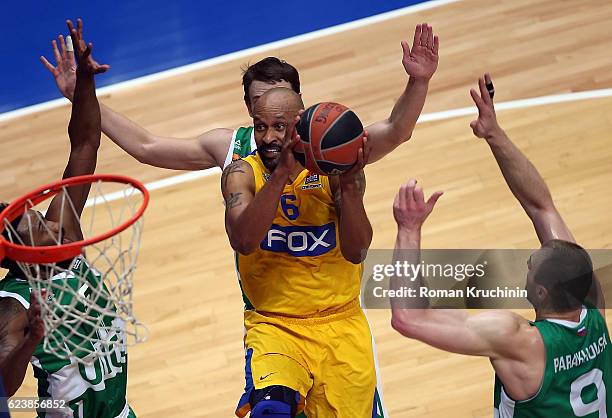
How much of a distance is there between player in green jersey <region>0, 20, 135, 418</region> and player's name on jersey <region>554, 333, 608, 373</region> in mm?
1761

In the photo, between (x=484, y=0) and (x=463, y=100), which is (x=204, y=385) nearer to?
(x=463, y=100)

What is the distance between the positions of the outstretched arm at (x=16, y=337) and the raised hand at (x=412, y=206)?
1.35 metres

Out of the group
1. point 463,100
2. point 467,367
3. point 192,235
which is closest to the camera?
point 467,367

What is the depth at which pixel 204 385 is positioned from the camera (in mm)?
5637

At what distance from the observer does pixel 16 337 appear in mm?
3854

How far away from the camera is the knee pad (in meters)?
4.05

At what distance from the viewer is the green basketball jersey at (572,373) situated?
11.9ft

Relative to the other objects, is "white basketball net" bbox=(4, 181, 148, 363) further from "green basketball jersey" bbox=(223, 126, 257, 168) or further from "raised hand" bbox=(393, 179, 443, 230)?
"raised hand" bbox=(393, 179, 443, 230)

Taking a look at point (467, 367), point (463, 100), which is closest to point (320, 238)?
point (467, 367)

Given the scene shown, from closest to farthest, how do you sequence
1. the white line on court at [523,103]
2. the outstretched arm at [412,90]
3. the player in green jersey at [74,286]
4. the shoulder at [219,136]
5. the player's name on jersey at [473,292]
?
the player in green jersey at [74,286] → the outstretched arm at [412,90] → the shoulder at [219,136] → the player's name on jersey at [473,292] → the white line on court at [523,103]

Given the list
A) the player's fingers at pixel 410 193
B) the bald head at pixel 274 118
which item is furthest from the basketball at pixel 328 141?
the player's fingers at pixel 410 193

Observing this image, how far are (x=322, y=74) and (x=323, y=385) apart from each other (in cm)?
419

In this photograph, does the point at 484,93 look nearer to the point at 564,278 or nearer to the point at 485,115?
the point at 485,115

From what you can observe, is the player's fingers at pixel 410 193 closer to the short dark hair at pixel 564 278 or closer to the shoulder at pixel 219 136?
the short dark hair at pixel 564 278
